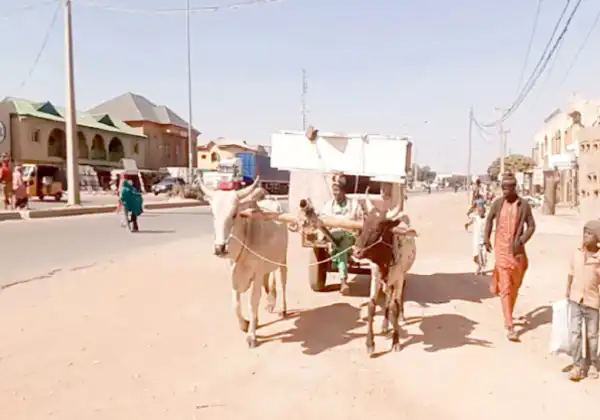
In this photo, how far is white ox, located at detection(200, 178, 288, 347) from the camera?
18.8 ft

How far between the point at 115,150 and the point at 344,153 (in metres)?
53.9

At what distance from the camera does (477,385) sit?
5.17m

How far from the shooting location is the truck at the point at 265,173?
5278 cm

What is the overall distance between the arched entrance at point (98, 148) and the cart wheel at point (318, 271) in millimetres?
50737

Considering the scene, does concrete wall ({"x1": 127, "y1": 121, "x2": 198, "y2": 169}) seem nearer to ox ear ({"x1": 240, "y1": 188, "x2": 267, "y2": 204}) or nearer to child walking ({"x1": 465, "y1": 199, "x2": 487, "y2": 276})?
child walking ({"x1": 465, "y1": 199, "x2": 487, "y2": 276})

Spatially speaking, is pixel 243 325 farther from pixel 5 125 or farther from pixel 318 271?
pixel 5 125

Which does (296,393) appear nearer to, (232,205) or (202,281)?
(232,205)

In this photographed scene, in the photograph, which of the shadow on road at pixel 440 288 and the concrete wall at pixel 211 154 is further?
the concrete wall at pixel 211 154

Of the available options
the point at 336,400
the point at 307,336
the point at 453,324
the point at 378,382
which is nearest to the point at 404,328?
the point at 453,324

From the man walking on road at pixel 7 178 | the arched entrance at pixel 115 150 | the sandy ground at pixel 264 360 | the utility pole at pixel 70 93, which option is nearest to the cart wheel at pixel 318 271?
the sandy ground at pixel 264 360

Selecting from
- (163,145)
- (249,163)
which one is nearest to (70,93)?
(249,163)

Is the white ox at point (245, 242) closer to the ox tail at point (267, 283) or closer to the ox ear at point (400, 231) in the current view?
the ox tail at point (267, 283)

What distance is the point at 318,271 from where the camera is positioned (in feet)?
29.3

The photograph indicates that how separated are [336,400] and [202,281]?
5470 millimetres
